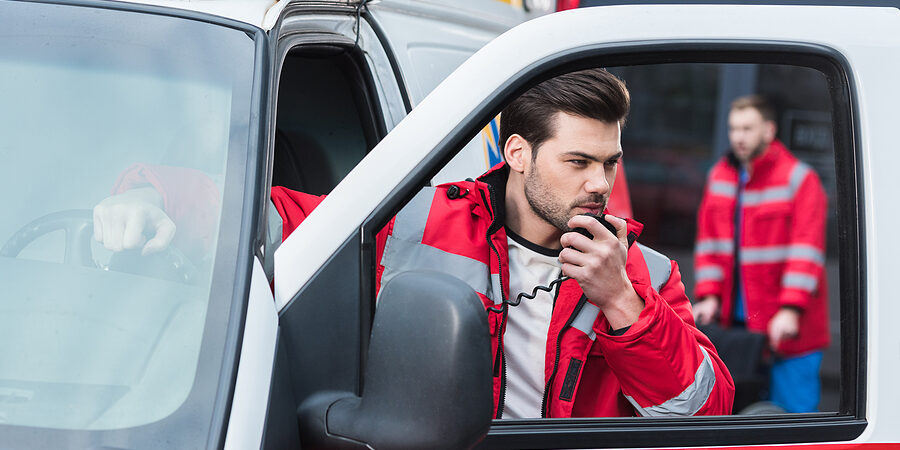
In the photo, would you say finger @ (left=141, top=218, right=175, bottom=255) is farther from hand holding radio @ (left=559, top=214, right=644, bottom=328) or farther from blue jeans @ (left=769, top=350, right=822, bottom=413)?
blue jeans @ (left=769, top=350, right=822, bottom=413)

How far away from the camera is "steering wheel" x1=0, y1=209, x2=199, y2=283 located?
55.8 inches

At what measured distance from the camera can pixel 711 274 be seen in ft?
16.9

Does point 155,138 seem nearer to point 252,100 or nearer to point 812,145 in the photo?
point 252,100

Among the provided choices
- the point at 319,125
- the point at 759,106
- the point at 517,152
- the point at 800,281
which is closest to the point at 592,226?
the point at 517,152

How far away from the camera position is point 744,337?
405 cm

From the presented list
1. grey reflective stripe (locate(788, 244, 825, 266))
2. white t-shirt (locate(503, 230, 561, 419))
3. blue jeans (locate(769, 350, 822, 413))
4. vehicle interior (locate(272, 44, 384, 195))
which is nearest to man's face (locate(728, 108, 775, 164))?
grey reflective stripe (locate(788, 244, 825, 266))

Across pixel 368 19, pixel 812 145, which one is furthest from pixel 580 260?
pixel 812 145

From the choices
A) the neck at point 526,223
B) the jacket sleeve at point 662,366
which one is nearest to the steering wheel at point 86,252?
the jacket sleeve at point 662,366

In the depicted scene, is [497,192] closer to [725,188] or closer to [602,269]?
[602,269]

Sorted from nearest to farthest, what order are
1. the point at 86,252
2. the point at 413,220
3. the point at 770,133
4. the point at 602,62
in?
the point at 86,252, the point at 602,62, the point at 413,220, the point at 770,133

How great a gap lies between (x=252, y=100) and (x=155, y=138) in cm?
15

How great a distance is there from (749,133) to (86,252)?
13.4ft

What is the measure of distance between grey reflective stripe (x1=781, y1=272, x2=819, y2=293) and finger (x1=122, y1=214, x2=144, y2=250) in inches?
148

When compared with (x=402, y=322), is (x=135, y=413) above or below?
below
